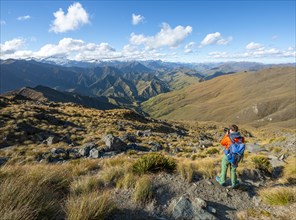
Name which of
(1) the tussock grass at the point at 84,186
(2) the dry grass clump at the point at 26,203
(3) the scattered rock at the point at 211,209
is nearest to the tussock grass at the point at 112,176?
(1) the tussock grass at the point at 84,186

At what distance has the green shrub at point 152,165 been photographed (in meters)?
9.08

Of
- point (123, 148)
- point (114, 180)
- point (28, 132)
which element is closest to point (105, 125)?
point (28, 132)

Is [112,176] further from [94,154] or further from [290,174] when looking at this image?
[94,154]

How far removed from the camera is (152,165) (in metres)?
9.27

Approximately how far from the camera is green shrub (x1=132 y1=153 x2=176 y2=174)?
9.08 meters

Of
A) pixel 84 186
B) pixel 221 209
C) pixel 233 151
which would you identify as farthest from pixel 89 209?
pixel 233 151

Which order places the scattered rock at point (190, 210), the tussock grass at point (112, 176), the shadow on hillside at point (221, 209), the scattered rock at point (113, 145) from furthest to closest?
the scattered rock at point (113, 145), the tussock grass at point (112, 176), the shadow on hillside at point (221, 209), the scattered rock at point (190, 210)

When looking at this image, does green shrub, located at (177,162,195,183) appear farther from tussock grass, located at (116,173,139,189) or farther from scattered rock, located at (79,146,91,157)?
scattered rock, located at (79,146,91,157)

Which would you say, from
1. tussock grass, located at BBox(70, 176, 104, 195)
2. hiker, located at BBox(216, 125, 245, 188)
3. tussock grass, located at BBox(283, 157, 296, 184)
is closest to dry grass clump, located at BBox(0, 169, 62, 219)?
tussock grass, located at BBox(70, 176, 104, 195)

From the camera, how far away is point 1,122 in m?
27.8

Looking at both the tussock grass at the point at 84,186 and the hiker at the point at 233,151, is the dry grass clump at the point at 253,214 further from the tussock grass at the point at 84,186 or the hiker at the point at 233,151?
the tussock grass at the point at 84,186

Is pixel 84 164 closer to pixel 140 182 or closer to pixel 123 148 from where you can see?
pixel 140 182

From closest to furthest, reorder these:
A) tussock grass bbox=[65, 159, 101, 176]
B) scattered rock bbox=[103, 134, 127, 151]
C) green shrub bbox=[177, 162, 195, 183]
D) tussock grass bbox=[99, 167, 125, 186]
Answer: tussock grass bbox=[99, 167, 125, 186] → green shrub bbox=[177, 162, 195, 183] → tussock grass bbox=[65, 159, 101, 176] → scattered rock bbox=[103, 134, 127, 151]

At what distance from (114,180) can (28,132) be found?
21.6 m
